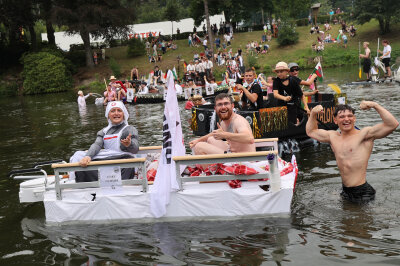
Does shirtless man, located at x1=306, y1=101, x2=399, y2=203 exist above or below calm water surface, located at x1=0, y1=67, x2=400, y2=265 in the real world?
above

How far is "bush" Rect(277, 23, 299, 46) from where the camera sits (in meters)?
53.0

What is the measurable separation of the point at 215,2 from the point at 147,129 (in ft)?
161

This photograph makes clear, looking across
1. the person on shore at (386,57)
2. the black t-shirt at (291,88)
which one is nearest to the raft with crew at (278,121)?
the black t-shirt at (291,88)

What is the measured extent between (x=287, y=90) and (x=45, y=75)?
142 feet

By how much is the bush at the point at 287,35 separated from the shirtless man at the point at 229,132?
47504 mm

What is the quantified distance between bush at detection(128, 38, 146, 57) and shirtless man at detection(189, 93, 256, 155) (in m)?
51.9

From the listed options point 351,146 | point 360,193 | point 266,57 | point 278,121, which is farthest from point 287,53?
point 351,146

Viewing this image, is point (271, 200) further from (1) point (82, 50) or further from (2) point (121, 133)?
(1) point (82, 50)

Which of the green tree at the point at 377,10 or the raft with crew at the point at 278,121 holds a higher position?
the green tree at the point at 377,10

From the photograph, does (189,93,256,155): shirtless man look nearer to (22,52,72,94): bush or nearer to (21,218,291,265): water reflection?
(21,218,291,265): water reflection

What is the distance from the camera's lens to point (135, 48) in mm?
58125

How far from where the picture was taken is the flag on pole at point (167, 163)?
7.14 metres

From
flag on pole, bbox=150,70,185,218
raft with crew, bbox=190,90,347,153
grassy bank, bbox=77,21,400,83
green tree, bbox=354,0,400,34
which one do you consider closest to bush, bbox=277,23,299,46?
grassy bank, bbox=77,21,400,83

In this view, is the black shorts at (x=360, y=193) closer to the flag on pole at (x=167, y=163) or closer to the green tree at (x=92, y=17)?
the flag on pole at (x=167, y=163)
